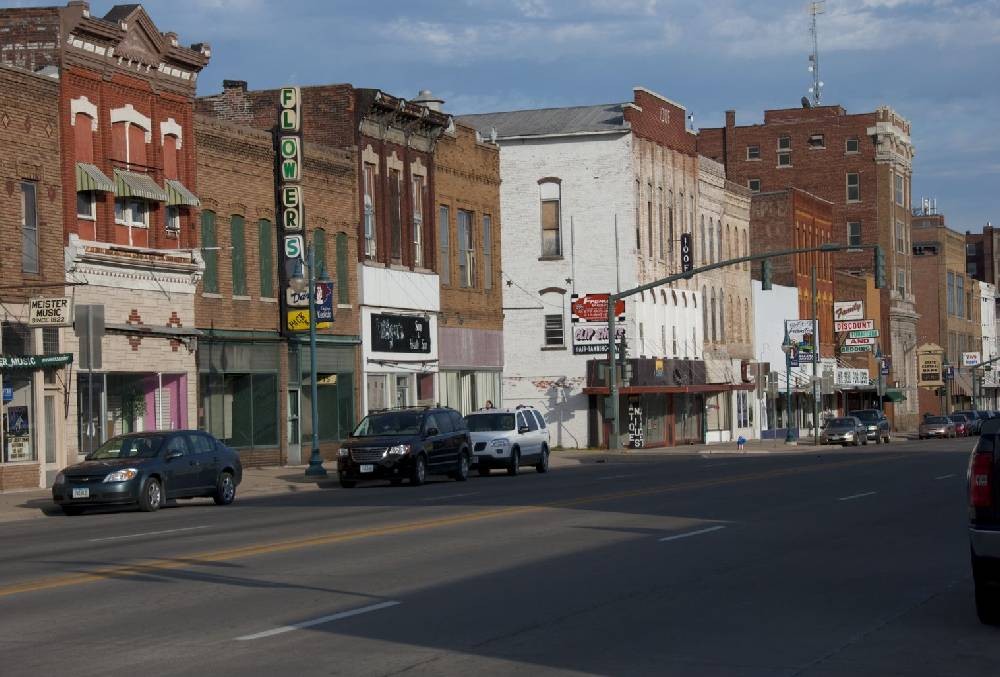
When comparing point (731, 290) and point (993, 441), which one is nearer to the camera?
point (993, 441)

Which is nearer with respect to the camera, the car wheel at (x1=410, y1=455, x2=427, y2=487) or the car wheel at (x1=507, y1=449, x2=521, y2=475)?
the car wheel at (x1=410, y1=455, x2=427, y2=487)

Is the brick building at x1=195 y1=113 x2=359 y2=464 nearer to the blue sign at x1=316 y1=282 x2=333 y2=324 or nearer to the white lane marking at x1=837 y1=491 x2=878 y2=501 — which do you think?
the blue sign at x1=316 y1=282 x2=333 y2=324

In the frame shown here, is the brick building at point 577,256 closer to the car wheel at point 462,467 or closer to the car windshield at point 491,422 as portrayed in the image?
the car windshield at point 491,422

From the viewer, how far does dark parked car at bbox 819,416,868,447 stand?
240 ft

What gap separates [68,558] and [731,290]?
6577 centimetres

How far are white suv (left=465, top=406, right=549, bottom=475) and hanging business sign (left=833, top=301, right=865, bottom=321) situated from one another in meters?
54.9

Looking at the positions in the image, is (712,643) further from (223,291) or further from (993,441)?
(223,291)

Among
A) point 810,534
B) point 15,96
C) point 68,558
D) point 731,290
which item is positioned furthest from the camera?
point 731,290

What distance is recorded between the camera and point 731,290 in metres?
81.9

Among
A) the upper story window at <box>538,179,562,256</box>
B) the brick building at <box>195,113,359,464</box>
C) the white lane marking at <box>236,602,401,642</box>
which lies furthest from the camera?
the upper story window at <box>538,179,562,256</box>

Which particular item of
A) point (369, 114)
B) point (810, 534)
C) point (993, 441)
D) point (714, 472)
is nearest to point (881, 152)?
point (369, 114)

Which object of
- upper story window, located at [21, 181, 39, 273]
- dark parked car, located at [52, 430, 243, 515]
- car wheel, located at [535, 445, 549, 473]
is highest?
upper story window, located at [21, 181, 39, 273]

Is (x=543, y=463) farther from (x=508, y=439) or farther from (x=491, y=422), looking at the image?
(x=508, y=439)

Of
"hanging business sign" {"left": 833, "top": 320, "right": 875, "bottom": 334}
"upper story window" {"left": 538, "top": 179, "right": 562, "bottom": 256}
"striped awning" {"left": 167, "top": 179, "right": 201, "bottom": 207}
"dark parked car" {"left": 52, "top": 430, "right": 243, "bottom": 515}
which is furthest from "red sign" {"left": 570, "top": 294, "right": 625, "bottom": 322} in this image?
"hanging business sign" {"left": 833, "top": 320, "right": 875, "bottom": 334}
